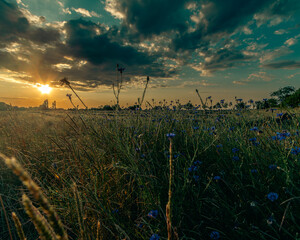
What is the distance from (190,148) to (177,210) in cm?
118

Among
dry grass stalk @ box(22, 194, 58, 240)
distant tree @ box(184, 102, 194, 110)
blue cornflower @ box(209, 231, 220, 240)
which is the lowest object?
blue cornflower @ box(209, 231, 220, 240)

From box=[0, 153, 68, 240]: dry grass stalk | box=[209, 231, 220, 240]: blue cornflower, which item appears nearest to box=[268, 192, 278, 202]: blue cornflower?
box=[209, 231, 220, 240]: blue cornflower

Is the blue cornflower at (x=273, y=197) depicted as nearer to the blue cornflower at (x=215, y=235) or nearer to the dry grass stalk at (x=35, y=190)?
the blue cornflower at (x=215, y=235)

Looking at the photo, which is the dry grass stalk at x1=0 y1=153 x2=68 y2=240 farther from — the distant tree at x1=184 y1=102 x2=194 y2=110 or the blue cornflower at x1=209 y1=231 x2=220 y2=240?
the distant tree at x1=184 y1=102 x2=194 y2=110

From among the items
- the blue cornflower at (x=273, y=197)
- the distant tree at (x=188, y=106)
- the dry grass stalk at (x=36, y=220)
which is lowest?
the blue cornflower at (x=273, y=197)

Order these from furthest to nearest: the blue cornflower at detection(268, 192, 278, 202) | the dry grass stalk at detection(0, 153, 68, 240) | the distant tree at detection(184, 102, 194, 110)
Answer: the distant tree at detection(184, 102, 194, 110), the blue cornflower at detection(268, 192, 278, 202), the dry grass stalk at detection(0, 153, 68, 240)

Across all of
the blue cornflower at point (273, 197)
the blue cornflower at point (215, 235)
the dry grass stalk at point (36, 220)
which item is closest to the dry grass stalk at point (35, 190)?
the dry grass stalk at point (36, 220)

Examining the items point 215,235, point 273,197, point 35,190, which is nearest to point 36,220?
point 35,190

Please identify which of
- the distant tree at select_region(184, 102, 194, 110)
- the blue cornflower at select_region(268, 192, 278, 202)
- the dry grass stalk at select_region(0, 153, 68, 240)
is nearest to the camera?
the dry grass stalk at select_region(0, 153, 68, 240)

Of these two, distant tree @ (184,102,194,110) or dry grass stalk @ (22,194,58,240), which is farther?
distant tree @ (184,102,194,110)

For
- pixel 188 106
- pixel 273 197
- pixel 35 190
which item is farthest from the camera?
pixel 188 106

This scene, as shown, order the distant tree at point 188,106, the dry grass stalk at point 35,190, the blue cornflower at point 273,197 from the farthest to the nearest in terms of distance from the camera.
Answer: the distant tree at point 188,106
the blue cornflower at point 273,197
the dry grass stalk at point 35,190

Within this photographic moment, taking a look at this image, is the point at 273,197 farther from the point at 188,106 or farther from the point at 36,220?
the point at 188,106

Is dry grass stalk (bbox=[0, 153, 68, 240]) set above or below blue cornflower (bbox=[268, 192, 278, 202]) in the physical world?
above
